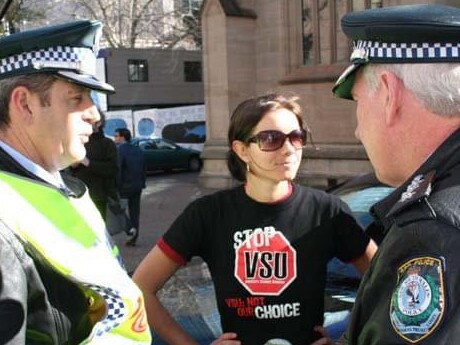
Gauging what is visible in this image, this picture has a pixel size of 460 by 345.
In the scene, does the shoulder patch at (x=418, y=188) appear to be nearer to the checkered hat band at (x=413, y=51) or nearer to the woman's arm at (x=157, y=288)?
the checkered hat band at (x=413, y=51)

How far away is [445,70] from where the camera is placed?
138 centimetres

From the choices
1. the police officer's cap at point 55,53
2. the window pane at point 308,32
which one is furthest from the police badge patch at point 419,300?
the window pane at point 308,32

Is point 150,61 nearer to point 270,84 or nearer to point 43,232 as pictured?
point 270,84

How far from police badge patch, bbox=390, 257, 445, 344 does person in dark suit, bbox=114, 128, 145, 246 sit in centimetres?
820

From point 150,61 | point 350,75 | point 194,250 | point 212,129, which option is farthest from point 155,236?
point 150,61

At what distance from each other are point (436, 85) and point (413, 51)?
0.31 feet

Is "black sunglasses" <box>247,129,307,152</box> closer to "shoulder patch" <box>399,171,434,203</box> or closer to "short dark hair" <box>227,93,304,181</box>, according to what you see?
"short dark hair" <box>227,93,304,181</box>

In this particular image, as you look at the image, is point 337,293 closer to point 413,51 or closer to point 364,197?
point 364,197

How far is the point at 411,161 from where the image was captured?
4.83ft

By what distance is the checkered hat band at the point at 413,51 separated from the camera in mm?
1387

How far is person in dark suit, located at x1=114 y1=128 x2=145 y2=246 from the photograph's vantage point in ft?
30.7

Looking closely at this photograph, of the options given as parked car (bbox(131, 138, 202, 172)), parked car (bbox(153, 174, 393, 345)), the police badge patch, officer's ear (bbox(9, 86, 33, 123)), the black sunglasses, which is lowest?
parked car (bbox(131, 138, 202, 172))

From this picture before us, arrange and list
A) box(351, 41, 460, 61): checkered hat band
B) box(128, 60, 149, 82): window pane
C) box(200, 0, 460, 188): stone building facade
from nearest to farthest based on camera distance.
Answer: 1. box(351, 41, 460, 61): checkered hat band
2. box(200, 0, 460, 188): stone building facade
3. box(128, 60, 149, 82): window pane

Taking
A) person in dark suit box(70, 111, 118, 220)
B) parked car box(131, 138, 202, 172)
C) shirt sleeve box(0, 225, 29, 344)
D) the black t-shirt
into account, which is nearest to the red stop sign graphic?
the black t-shirt
